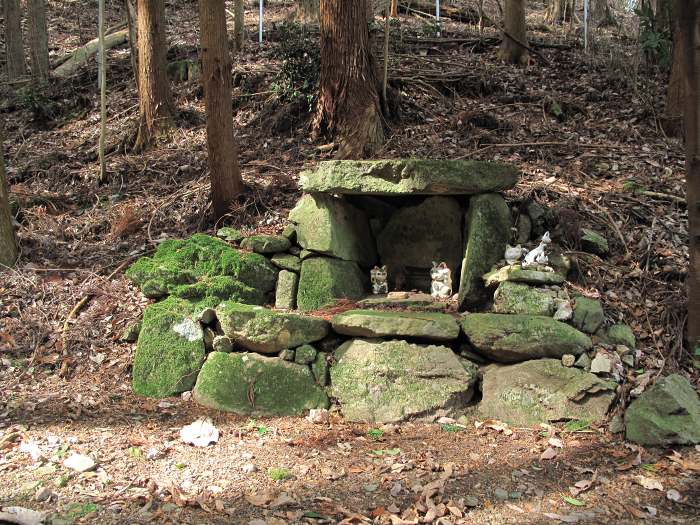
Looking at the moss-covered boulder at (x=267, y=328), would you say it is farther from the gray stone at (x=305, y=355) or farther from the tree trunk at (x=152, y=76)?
the tree trunk at (x=152, y=76)

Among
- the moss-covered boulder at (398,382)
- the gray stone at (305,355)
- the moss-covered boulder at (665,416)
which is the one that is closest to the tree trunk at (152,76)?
the gray stone at (305,355)

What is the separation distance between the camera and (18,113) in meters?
11.9

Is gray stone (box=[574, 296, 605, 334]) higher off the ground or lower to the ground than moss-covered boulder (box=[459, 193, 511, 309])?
lower

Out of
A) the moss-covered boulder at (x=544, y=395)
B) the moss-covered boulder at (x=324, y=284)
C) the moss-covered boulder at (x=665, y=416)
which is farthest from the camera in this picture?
the moss-covered boulder at (x=324, y=284)

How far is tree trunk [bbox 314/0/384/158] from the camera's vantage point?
8.06 metres

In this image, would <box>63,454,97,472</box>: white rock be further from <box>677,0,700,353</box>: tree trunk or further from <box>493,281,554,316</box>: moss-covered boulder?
<box>677,0,700,353</box>: tree trunk

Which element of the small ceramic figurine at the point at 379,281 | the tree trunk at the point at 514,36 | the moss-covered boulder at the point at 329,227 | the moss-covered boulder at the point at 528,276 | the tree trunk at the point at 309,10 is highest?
the tree trunk at the point at 309,10

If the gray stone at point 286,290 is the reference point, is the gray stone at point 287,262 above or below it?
above

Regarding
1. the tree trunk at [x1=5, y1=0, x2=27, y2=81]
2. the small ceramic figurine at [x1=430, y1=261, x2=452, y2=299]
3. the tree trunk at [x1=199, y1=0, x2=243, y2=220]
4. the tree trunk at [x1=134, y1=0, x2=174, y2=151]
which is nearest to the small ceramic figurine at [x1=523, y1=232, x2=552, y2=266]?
the small ceramic figurine at [x1=430, y1=261, x2=452, y2=299]

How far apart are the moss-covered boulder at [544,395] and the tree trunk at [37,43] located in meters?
11.8

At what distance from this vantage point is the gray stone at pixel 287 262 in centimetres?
630

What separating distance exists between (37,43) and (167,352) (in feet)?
33.9

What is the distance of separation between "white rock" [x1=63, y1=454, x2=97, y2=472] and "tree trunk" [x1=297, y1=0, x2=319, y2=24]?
11862mm

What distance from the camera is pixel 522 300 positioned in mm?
5410
